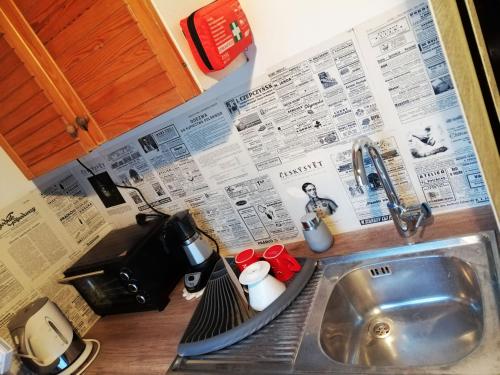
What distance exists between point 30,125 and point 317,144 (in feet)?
2.95

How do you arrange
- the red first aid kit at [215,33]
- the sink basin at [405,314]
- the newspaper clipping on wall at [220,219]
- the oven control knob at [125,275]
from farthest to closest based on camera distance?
the newspaper clipping on wall at [220,219], the oven control knob at [125,275], the sink basin at [405,314], the red first aid kit at [215,33]

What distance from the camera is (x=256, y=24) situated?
1.02 metres

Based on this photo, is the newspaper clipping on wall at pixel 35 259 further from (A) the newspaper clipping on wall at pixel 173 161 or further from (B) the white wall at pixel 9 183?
(A) the newspaper clipping on wall at pixel 173 161

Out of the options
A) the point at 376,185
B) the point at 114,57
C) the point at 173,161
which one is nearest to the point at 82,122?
the point at 114,57

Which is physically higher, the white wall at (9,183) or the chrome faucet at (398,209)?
the white wall at (9,183)

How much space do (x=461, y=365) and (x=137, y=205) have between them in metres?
1.29

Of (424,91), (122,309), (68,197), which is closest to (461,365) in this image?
(424,91)

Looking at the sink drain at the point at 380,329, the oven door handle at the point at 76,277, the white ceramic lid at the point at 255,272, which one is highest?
the oven door handle at the point at 76,277

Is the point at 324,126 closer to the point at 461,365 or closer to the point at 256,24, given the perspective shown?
the point at 256,24

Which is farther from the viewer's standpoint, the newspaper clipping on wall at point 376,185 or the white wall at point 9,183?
the white wall at point 9,183

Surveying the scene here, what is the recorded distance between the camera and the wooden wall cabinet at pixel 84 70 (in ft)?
2.66

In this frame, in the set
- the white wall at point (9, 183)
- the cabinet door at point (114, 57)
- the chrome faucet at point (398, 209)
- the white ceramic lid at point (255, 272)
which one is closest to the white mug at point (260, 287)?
the white ceramic lid at point (255, 272)

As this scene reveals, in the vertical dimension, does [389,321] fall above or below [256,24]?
below

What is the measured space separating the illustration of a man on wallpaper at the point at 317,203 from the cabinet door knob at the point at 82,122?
69cm
